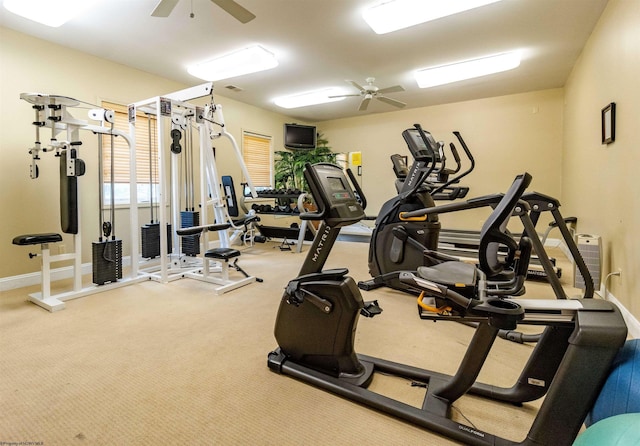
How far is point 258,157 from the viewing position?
278 inches

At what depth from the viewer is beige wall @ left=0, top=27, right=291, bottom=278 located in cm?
345

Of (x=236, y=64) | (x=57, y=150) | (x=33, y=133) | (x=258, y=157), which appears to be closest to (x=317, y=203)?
(x=57, y=150)

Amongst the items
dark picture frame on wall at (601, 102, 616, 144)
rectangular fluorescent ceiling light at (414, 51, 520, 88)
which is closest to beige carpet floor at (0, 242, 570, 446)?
dark picture frame on wall at (601, 102, 616, 144)

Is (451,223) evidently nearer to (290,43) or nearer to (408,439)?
(290,43)

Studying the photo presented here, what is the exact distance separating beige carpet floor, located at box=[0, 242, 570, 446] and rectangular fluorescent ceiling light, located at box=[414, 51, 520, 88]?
3.51 metres

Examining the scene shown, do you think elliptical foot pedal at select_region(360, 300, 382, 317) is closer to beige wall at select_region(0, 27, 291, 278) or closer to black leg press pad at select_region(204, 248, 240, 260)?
black leg press pad at select_region(204, 248, 240, 260)

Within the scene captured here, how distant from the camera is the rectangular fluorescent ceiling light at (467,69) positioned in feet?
14.4

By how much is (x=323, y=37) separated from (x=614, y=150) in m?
3.10

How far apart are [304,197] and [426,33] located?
2960 millimetres

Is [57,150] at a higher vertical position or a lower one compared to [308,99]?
lower

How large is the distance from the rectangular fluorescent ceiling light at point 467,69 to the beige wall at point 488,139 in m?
1.69

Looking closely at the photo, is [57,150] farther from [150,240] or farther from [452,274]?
[452,274]

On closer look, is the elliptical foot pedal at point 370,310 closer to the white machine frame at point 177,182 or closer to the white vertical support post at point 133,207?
the white machine frame at point 177,182

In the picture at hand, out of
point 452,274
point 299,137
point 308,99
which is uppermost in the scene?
point 308,99
